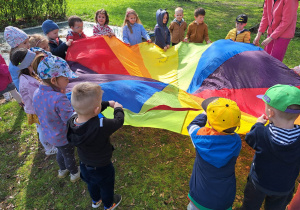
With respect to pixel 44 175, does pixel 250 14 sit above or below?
above

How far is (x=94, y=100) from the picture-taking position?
167 cm

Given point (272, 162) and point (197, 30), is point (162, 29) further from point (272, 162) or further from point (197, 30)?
point (272, 162)

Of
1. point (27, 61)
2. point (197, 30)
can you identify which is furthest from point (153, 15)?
point (27, 61)

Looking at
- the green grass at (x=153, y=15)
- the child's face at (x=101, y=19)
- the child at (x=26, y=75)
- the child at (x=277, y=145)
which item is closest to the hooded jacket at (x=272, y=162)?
the child at (x=277, y=145)

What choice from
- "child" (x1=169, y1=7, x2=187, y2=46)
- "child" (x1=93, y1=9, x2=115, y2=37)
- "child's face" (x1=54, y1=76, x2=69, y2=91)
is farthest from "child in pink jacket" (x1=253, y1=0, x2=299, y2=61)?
"child's face" (x1=54, y1=76, x2=69, y2=91)

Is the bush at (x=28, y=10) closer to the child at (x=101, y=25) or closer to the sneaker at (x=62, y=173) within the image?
the child at (x=101, y=25)

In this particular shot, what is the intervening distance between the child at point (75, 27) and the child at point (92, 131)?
2426 mm

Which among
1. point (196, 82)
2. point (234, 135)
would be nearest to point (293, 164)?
point (234, 135)

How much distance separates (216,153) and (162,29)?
3.60 m

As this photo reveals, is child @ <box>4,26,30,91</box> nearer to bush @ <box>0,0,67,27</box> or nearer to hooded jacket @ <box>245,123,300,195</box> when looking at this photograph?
hooded jacket @ <box>245,123,300,195</box>

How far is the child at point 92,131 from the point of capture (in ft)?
5.43

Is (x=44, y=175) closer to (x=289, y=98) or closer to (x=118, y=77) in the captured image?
(x=118, y=77)

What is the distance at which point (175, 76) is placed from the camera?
3.64m

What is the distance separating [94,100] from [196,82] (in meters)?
2.05
